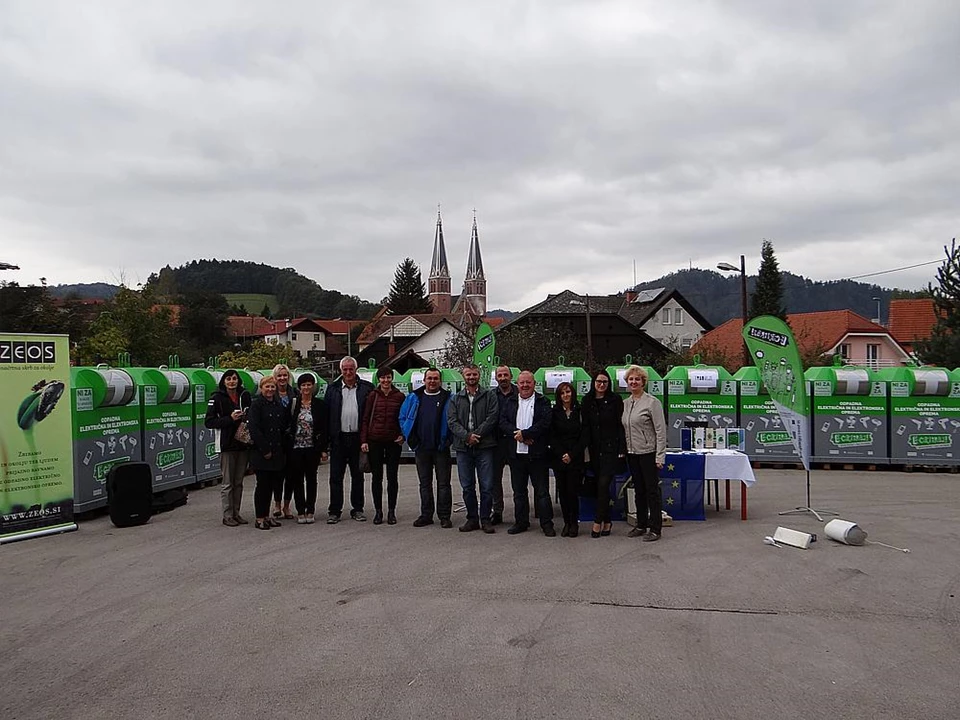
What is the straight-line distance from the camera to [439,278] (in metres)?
125

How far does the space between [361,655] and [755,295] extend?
66431mm

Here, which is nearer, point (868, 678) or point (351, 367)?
point (868, 678)

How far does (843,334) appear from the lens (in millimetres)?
49375

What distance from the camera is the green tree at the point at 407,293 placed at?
111 metres

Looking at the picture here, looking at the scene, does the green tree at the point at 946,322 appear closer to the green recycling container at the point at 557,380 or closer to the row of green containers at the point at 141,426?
the green recycling container at the point at 557,380

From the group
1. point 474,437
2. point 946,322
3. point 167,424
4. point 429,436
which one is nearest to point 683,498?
point 474,437

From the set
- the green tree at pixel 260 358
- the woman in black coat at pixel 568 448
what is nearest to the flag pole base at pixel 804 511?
the woman in black coat at pixel 568 448

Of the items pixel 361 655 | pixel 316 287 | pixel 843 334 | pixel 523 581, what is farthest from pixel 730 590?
pixel 316 287

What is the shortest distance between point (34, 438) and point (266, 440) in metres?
2.48

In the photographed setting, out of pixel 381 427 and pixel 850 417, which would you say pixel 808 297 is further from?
pixel 381 427

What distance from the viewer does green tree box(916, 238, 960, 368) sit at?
24.3 m

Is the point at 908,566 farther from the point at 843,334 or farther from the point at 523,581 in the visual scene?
the point at 843,334

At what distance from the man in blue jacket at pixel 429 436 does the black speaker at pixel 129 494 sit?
10.4ft

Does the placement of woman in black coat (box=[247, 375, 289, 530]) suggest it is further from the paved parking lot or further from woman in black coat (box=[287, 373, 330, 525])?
Result: the paved parking lot
